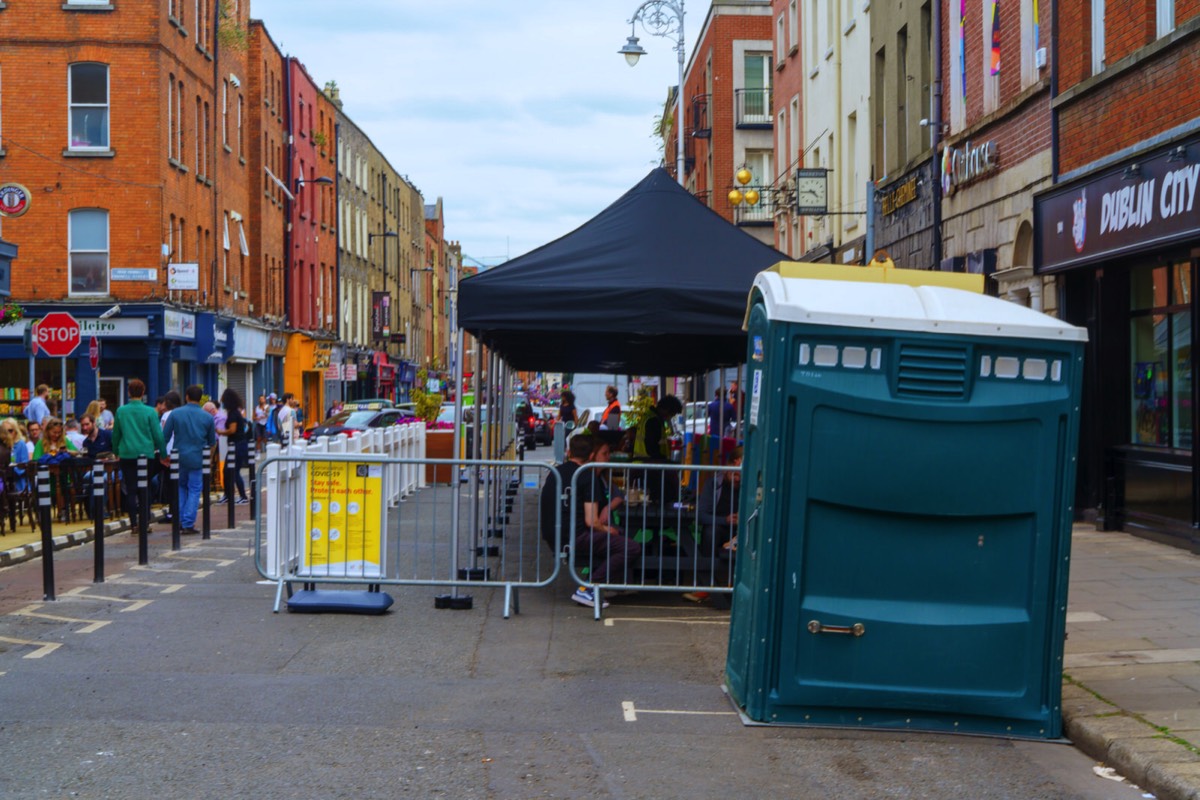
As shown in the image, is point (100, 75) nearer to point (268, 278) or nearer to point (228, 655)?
point (268, 278)

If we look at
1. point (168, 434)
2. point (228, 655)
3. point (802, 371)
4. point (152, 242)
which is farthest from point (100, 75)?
point (802, 371)

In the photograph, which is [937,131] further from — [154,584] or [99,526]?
[99,526]

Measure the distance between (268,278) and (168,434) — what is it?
3285 centimetres

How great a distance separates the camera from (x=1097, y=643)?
362 inches

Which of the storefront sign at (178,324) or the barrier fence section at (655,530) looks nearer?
the barrier fence section at (655,530)

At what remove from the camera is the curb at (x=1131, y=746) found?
6141mm

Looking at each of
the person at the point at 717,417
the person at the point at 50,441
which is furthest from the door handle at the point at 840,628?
the person at the point at 717,417

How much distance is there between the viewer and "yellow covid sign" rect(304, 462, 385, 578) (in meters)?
11.2

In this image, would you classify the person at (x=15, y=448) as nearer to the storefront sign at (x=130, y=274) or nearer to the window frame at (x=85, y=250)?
the storefront sign at (x=130, y=274)

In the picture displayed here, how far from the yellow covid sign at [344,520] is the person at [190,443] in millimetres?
6862

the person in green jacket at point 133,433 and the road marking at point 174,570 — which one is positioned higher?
the person in green jacket at point 133,433

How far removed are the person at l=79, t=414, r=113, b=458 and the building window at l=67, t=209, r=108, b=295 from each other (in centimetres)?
1572

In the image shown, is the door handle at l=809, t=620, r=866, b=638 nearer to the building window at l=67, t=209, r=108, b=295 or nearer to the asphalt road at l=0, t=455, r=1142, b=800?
the asphalt road at l=0, t=455, r=1142, b=800

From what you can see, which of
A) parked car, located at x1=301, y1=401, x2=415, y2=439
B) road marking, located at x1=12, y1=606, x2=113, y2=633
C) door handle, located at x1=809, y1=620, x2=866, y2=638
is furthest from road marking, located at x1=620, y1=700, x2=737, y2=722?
parked car, located at x1=301, y1=401, x2=415, y2=439
